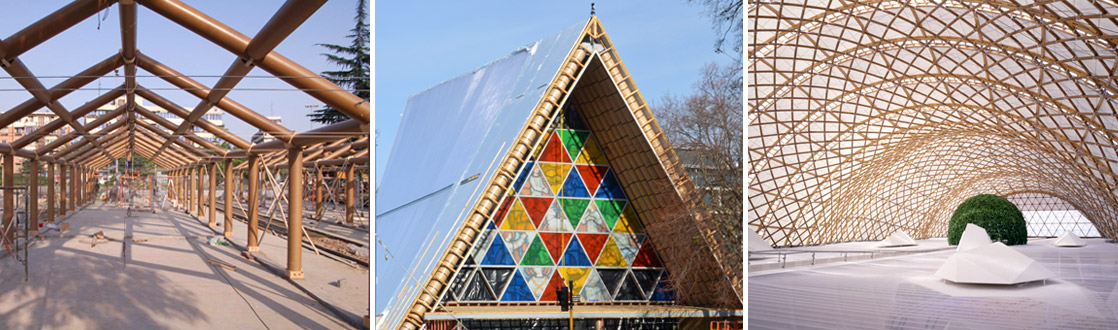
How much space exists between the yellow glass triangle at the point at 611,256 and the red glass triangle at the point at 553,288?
75 centimetres

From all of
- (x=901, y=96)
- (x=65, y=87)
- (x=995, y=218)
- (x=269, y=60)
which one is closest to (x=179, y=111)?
(x=65, y=87)

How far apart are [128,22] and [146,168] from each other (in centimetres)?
2295

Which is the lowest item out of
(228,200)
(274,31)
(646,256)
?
(646,256)

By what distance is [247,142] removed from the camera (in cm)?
1590

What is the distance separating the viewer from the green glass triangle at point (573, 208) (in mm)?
11828

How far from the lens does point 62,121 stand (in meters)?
9.94

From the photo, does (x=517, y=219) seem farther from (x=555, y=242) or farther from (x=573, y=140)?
(x=573, y=140)

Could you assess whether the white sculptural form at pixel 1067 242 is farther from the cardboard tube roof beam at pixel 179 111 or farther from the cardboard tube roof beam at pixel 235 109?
the cardboard tube roof beam at pixel 235 109

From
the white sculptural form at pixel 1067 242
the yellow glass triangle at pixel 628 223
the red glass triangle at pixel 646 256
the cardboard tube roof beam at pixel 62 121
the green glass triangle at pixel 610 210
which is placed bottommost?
the white sculptural form at pixel 1067 242

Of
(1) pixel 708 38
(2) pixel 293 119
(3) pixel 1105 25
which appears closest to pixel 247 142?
(2) pixel 293 119

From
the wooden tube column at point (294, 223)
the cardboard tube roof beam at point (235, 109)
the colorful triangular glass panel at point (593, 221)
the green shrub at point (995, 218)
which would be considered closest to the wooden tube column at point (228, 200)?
the wooden tube column at point (294, 223)

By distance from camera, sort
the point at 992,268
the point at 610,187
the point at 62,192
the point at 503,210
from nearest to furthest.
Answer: the point at 503,210 → the point at 610,187 → the point at 992,268 → the point at 62,192

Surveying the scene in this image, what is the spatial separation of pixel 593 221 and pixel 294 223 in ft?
17.0

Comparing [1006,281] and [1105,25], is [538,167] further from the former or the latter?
[1105,25]
